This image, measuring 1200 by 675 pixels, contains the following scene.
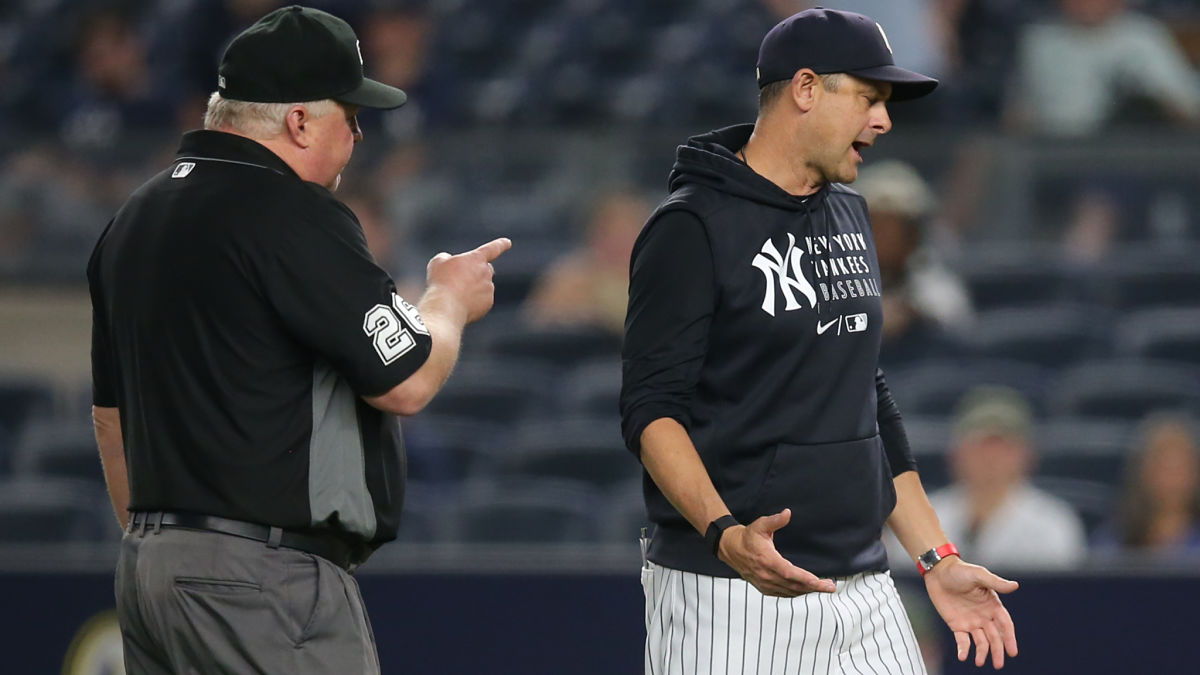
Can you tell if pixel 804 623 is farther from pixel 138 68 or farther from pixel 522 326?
pixel 138 68

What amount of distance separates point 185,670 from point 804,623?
1073 mm

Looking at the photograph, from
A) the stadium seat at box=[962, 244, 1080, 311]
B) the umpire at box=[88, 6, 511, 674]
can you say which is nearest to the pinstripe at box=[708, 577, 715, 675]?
the umpire at box=[88, 6, 511, 674]

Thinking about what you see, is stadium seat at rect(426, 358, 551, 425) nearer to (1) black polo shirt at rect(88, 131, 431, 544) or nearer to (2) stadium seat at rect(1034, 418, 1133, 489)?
(2) stadium seat at rect(1034, 418, 1133, 489)

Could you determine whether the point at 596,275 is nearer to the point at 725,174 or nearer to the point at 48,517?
the point at 48,517

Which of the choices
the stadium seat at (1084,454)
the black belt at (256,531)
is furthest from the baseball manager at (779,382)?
the stadium seat at (1084,454)

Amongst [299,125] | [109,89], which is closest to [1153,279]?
[299,125]

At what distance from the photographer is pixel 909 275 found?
596 centimetres

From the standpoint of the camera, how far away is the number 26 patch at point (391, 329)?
8.77 feet

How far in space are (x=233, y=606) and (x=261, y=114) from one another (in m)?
0.84

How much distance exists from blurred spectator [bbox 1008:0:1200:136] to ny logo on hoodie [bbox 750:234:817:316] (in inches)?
185

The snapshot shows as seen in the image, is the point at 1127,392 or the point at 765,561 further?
the point at 1127,392

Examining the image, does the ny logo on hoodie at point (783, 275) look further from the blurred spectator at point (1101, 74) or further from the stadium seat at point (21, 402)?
the stadium seat at point (21, 402)

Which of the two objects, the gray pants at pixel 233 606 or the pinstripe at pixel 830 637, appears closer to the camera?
the gray pants at pixel 233 606

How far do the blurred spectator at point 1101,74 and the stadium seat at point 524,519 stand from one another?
3041mm
